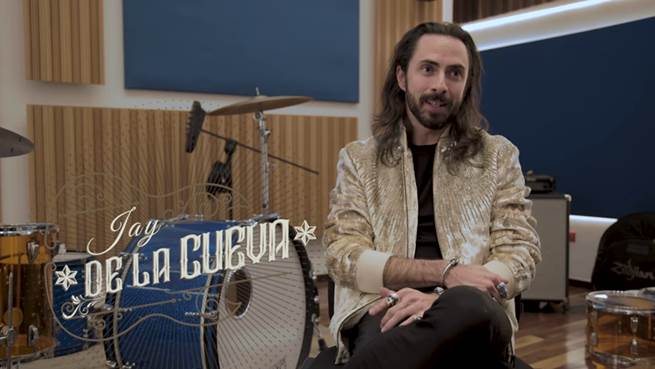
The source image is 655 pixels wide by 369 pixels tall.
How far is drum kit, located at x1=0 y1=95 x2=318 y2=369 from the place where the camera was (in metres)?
1.97

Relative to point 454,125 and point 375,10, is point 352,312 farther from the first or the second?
point 375,10

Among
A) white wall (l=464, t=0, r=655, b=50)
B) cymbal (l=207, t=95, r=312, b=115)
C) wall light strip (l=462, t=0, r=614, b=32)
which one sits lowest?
cymbal (l=207, t=95, r=312, b=115)

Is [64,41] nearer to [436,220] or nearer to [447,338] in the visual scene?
[436,220]

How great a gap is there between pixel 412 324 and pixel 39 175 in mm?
2897

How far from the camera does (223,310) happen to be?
208 cm

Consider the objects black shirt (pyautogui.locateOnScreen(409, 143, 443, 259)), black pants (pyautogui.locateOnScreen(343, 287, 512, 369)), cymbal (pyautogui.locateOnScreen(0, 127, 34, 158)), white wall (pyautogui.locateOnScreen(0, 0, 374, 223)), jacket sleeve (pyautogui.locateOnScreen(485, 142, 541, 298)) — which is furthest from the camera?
white wall (pyautogui.locateOnScreen(0, 0, 374, 223))

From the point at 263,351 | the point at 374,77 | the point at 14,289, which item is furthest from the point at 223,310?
the point at 374,77

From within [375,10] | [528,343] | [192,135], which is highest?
[375,10]

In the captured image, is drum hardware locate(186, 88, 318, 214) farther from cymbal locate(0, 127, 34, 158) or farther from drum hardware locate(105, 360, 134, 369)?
cymbal locate(0, 127, 34, 158)

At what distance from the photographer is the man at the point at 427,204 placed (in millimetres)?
1574

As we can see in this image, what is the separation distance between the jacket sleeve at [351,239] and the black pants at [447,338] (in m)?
0.36

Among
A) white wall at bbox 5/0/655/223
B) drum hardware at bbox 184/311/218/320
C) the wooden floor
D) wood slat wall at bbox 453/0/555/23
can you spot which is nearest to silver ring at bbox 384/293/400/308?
drum hardware at bbox 184/311/218/320

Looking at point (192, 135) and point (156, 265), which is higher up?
point (192, 135)

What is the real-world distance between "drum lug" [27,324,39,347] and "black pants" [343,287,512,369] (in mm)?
1553
